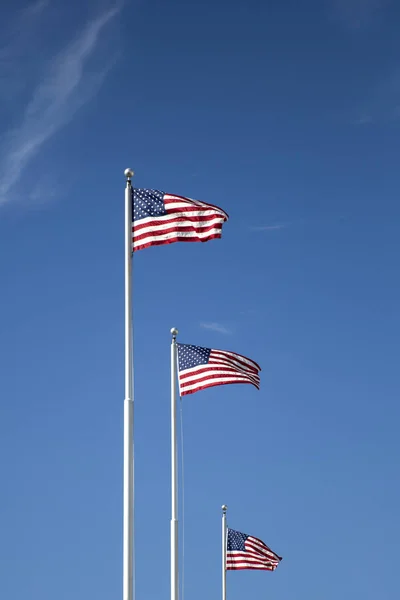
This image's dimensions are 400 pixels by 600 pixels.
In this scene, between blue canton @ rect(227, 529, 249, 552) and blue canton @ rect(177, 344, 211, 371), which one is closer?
blue canton @ rect(177, 344, 211, 371)

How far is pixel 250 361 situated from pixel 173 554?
6349mm

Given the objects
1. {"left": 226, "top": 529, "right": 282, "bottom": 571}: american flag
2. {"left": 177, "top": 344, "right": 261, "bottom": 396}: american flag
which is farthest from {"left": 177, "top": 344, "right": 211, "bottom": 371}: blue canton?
{"left": 226, "top": 529, "right": 282, "bottom": 571}: american flag

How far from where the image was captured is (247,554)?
53219mm

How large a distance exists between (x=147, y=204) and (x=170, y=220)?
71 cm

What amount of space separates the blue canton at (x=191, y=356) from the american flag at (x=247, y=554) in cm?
2115

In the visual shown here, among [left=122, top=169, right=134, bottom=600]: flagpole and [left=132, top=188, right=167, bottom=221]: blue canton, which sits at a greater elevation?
[left=132, top=188, right=167, bottom=221]: blue canton

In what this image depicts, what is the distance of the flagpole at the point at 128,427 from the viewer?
80.3 ft

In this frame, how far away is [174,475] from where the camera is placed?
3388 cm

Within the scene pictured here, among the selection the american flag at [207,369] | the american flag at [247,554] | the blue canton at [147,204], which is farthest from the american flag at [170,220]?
the american flag at [247,554]

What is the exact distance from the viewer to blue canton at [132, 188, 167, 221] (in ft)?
89.0

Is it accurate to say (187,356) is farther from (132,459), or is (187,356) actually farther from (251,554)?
(251,554)

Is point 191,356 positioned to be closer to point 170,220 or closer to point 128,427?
point 170,220

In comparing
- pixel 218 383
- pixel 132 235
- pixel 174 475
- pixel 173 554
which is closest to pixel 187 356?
pixel 218 383

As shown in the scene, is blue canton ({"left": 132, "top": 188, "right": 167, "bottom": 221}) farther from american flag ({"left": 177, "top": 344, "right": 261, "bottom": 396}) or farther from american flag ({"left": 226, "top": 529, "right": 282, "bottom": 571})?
american flag ({"left": 226, "top": 529, "right": 282, "bottom": 571})
